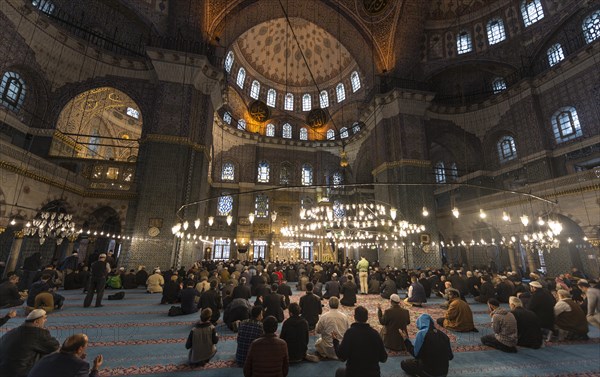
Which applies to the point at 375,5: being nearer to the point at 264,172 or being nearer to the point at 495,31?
the point at 495,31

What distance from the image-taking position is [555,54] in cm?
1446

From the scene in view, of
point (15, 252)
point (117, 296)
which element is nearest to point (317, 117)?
point (117, 296)

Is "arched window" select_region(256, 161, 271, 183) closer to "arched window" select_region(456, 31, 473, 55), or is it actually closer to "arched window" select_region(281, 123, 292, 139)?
"arched window" select_region(281, 123, 292, 139)

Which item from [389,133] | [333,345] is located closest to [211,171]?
[389,133]

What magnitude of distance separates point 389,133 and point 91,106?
55.3ft

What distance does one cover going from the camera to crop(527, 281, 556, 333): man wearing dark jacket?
4699 mm

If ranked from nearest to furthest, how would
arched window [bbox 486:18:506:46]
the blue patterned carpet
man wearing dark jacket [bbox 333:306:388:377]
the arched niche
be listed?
man wearing dark jacket [bbox 333:306:388:377] < the blue patterned carpet < the arched niche < arched window [bbox 486:18:506:46]

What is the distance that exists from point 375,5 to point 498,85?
9.27 m

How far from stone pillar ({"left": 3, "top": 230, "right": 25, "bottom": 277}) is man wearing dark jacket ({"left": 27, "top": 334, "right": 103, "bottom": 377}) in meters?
11.7

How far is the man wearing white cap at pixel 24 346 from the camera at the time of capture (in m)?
2.54

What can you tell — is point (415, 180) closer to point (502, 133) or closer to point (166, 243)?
point (502, 133)

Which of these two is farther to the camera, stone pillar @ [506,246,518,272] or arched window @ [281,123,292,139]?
arched window @ [281,123,292,139]

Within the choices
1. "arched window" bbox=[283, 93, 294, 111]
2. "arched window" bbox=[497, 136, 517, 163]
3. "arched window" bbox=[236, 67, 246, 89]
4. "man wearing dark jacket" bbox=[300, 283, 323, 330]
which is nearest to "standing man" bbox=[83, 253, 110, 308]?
"man wearing dark jacket" bbox=[300, 283, 323, 330]

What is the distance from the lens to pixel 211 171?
21.1 metres
